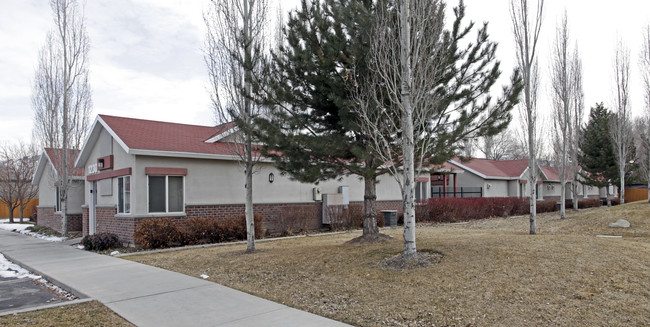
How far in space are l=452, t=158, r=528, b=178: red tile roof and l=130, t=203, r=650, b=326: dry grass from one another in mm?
22696

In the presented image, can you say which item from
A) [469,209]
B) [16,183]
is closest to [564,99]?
[469,209]

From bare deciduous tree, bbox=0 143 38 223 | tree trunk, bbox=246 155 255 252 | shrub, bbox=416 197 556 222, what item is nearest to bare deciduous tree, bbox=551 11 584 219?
shrub, bbox=416 197 556 222

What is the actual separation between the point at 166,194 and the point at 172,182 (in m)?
0.47

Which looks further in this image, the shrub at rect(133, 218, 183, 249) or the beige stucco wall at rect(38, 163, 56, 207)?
the beige stucco wall at rect(38, 163, 56, 207)

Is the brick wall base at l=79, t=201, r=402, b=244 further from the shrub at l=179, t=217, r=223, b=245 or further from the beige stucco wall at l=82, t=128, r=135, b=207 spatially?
the shrub at l=179, t=217, r=223, b=245

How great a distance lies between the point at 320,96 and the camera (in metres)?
9.89

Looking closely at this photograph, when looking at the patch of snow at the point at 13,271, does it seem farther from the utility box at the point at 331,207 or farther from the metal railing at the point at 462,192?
the metal railing at the point at 462,192

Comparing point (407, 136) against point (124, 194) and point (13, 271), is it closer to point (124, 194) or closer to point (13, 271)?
point (13, 271)

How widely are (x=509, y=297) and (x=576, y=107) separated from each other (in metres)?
20.3

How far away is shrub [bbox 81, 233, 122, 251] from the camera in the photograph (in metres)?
13.5

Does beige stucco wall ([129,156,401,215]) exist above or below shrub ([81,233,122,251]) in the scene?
above

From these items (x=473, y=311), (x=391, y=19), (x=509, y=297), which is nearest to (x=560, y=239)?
(x=509, y=297)

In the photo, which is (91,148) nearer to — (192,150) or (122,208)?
(122,208)

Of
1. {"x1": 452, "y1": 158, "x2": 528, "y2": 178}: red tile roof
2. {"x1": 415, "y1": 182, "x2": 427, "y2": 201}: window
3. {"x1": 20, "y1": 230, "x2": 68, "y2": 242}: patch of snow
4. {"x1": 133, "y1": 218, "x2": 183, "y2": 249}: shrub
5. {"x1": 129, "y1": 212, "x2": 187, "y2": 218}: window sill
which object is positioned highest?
{"x1": 452, "y1": 158, "x2": 528, "y2": 178}: red tile roof
